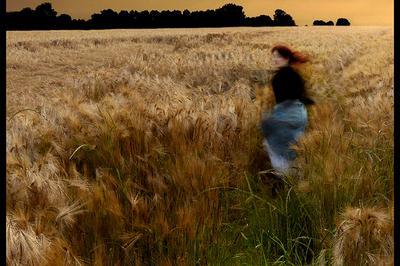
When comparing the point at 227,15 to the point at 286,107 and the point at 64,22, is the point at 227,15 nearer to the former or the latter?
the point at 64,22

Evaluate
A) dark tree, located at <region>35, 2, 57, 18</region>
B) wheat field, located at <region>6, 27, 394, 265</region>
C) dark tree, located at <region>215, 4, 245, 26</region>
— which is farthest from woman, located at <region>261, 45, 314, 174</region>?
dark tree, located at <region>215, 4, 245, 26</region>

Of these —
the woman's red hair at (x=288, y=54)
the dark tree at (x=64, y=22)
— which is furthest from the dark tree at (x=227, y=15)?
the woman's red hair at (x=288, y=54)

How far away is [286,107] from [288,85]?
173 millimetres

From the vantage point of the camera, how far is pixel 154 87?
5.29 meters

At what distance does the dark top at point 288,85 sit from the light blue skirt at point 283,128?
54 mm

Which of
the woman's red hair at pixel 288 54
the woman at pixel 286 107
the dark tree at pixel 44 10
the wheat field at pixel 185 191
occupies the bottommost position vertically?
the wheat field at pixel 185 191

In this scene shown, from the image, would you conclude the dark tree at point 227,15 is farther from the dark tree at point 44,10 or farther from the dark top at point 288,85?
the dark top at point 288,85

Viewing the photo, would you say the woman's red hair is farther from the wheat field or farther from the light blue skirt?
the wheat field

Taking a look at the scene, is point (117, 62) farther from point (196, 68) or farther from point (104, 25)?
point (104, 25)

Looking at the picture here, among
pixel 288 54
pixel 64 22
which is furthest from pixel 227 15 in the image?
pixel 288 54

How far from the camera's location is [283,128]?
4.09 meters

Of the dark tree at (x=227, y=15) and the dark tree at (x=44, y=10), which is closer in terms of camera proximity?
the dark tree at (x=44, y=10)

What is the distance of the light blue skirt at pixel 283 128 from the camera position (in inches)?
154

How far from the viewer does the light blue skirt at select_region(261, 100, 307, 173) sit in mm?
3900
